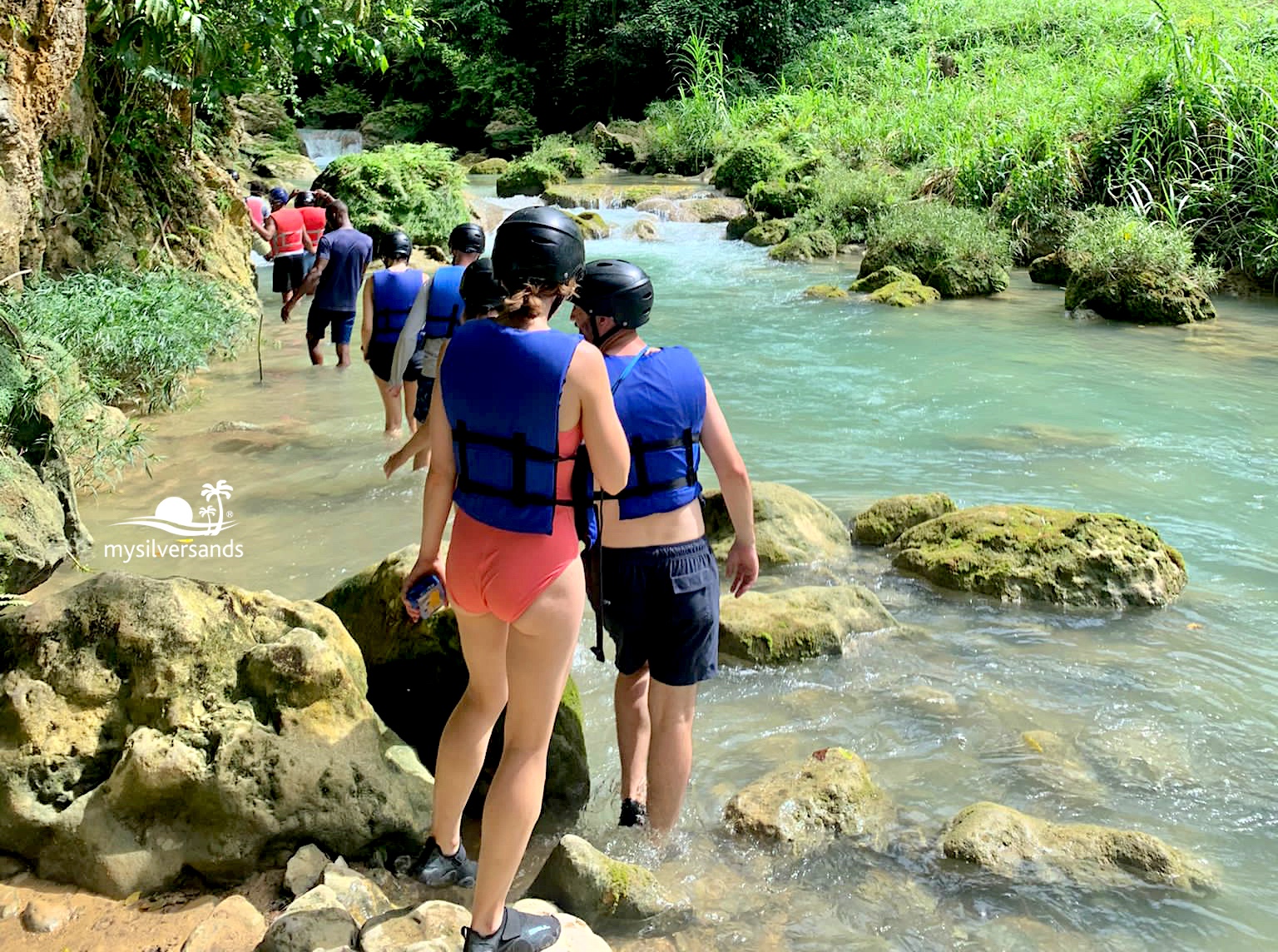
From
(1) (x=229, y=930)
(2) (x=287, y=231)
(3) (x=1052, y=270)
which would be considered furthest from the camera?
(3) (x=1052, y=270)

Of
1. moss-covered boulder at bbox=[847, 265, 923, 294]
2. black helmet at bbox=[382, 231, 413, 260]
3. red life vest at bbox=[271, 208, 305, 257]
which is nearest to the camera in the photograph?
black helmet at bbox=[382, 231, 413, 260]

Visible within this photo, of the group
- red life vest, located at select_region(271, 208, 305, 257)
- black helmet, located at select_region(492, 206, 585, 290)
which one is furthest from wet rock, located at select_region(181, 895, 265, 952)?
red life vest, located at select_region(271, 208, 305, 257)

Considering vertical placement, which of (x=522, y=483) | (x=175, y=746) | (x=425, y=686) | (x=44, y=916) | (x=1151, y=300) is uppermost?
(x=522, y=483)

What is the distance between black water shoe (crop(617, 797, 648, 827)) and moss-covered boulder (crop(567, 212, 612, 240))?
15.9 meters

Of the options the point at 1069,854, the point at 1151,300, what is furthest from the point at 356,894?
the point at 1151,300

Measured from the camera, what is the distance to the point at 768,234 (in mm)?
19156

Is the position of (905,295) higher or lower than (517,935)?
higher

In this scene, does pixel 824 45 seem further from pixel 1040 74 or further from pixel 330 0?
pixel 330 0

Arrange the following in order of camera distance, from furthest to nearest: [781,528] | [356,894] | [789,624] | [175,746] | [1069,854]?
[781,528]
[789,624]
[1069,854]
[175,746]
[356,894]

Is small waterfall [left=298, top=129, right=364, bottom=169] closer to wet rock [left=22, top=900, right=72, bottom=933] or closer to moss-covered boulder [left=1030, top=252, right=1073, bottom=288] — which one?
moss-covered boulder [left=1030, top=252, right=1073, bottom=288]

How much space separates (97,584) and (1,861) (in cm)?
83

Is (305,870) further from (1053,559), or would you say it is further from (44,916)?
(1053,559)

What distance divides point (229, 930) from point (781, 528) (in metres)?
4.03

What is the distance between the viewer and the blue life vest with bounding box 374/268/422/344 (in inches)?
280
